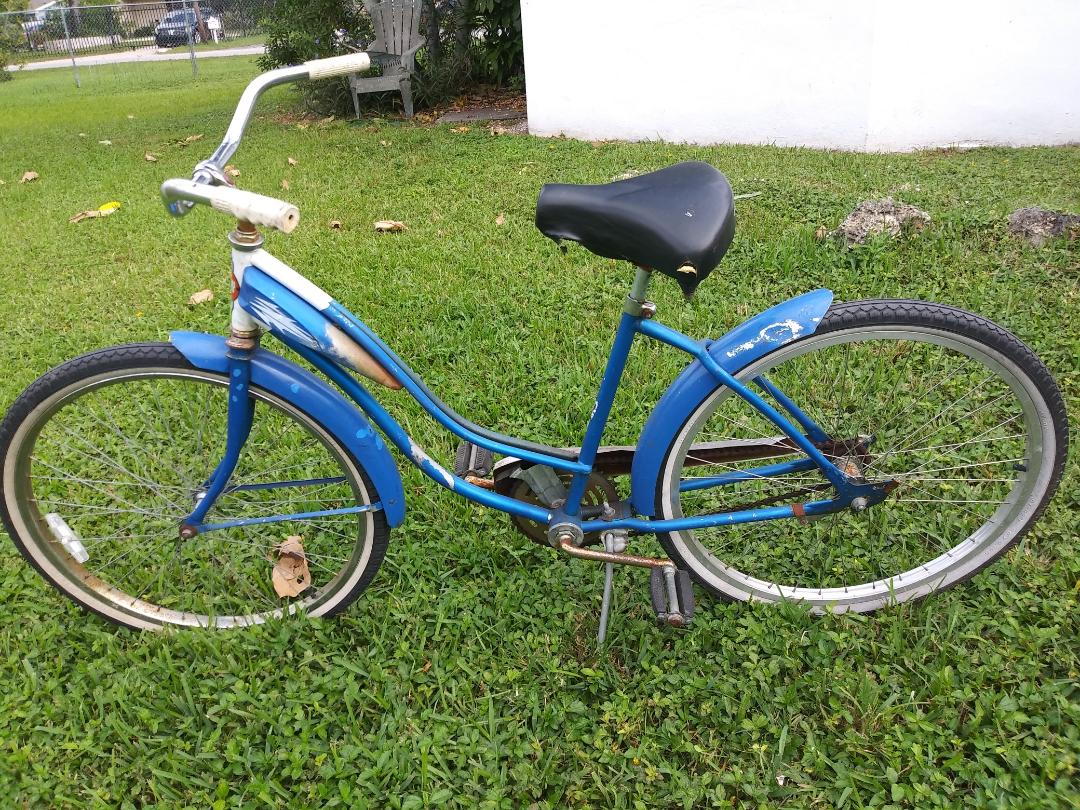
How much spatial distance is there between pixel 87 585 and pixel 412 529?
34.6 inches

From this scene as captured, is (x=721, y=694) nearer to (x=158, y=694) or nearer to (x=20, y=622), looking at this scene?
(x=158, y=694)

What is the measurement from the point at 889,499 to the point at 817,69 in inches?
166

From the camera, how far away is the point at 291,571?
2127 millimetres

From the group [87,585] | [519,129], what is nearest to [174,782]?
[87,585]

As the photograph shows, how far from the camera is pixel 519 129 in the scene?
263 inches

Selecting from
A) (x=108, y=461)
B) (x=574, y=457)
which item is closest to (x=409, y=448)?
(x=574, y=457)

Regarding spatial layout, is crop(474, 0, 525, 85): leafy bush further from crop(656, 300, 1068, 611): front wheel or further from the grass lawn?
crop(656, 300, 1068, 611): front wheel

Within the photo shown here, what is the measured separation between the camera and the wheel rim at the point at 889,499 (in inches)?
69.0

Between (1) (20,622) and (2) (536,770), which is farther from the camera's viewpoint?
(1) (20,622)

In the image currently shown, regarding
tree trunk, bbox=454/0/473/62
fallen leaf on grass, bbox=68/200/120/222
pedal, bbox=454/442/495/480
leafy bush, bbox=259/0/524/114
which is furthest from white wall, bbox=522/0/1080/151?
pedal, bbox=454/442/495/480

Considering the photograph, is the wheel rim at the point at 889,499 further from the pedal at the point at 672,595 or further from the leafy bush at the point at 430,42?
the leafy bush at the point at 430,42

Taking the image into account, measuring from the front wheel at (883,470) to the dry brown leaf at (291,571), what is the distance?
1029 mm

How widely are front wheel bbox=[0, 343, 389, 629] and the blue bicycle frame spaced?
0.27ft

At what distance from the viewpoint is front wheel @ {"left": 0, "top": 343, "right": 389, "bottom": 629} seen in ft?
5.63
